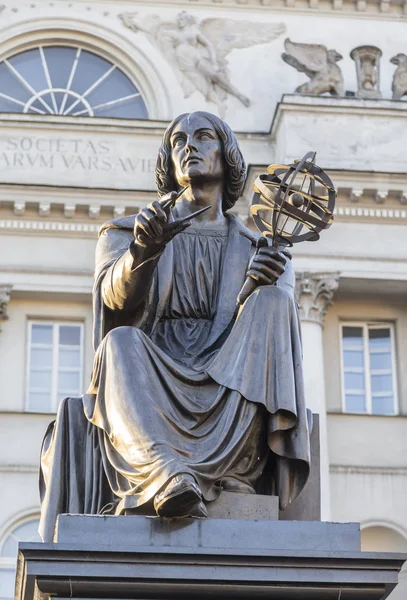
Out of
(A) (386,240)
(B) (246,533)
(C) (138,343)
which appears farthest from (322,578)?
(A) (386,240)

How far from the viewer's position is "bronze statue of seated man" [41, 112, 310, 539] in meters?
5.22

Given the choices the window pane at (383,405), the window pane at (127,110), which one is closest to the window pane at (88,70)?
the window pane at (127,110)

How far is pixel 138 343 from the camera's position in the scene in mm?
5371

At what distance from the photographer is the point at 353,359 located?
26.9 meters

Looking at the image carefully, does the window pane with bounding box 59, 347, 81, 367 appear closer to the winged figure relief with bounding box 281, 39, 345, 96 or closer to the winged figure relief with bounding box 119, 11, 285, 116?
the winged figure relief with bounding box 119, 11, 285, 116

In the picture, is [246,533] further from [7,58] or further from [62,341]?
[7,58]

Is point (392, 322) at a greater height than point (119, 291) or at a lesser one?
greater

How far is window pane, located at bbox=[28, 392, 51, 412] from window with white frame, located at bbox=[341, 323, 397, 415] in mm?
4299

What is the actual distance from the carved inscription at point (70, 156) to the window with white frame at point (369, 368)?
4.01 meters

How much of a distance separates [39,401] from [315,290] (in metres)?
4.27

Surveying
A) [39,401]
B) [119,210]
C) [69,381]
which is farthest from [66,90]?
[39,401]

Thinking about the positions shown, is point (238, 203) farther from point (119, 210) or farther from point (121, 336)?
point (121, 336)

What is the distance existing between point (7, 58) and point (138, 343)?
23279 mm

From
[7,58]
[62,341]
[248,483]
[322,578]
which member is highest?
[7,58]
